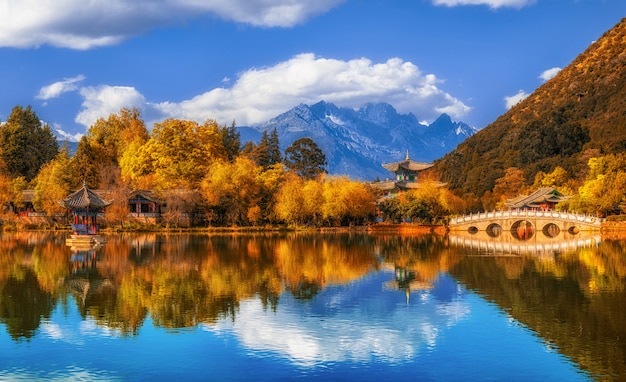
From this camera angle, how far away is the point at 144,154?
66.4 m

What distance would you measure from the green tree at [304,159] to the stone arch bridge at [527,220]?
21295mm

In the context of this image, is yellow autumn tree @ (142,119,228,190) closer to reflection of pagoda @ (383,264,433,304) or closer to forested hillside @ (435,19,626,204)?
forested hillside @ (435,19,626,204)

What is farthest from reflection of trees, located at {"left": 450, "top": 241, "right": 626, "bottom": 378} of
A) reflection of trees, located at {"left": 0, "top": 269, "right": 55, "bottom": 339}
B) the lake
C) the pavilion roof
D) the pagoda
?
the pavilion roof

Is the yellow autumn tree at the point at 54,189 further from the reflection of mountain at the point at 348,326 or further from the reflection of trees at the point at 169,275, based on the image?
the reflection of mountain at the point at 348,326

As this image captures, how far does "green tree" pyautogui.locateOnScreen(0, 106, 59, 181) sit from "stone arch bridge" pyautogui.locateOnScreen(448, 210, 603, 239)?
4740cm

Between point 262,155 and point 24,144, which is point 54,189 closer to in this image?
point 24,144

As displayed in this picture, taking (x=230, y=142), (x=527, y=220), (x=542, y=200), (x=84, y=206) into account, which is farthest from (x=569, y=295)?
(x=230, y=142)

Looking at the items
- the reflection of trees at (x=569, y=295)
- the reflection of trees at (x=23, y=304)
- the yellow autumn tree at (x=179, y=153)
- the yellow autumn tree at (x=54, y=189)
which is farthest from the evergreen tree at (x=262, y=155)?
the reflection of trees at (x=23, y=304)

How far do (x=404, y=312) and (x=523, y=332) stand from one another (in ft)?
12.8

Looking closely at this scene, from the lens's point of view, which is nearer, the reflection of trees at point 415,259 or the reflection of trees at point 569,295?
the reflection of trees at point 569,295

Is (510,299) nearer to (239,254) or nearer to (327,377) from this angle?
(327,377)

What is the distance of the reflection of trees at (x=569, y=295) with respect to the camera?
15.2 m

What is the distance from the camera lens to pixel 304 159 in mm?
79500

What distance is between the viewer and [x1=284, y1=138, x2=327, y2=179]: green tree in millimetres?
78875
